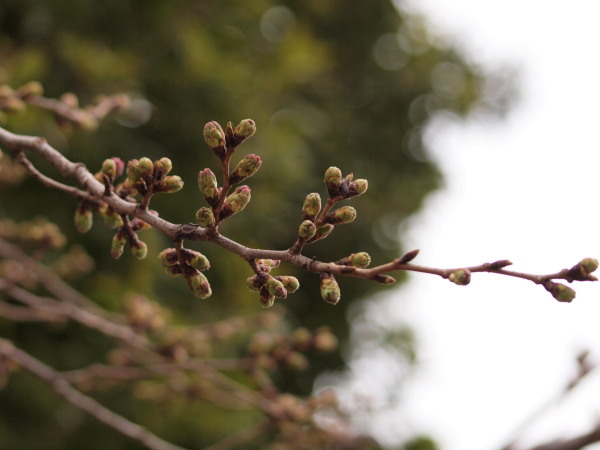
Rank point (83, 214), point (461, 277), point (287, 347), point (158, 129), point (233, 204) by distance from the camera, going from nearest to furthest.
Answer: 1. point (461, 277)
2. point (233, 204)
3. point (83, 214)
4. point (287, 347)
5. point (158, 129)

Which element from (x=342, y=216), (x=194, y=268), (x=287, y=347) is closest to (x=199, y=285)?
(x=194, y=268)

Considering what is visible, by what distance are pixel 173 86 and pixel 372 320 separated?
15.5ft

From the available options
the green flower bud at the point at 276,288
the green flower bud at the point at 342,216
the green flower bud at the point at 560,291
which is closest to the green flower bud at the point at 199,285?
the green flower bud at the point at 276,288

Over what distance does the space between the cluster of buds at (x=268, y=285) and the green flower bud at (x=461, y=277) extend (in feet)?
0.71

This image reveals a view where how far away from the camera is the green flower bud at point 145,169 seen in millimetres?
903

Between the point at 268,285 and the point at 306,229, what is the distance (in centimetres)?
10

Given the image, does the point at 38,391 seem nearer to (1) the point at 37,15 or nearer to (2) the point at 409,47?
(1) the point at 37,15

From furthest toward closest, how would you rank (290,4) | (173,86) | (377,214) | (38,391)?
(377,214)
(290,4)
(173,86)
(38,391)

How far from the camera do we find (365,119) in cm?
823

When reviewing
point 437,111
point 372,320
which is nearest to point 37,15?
point 372,320

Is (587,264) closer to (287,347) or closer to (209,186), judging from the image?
(209,186)

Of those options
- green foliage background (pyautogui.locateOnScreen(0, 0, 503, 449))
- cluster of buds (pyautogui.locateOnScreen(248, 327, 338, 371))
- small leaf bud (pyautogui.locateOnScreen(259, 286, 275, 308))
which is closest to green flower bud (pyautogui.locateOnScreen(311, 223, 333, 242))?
small leaf bud (pyautogui.locateOnScreen(259, 286, 275, 308))

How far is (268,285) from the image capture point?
33.7 inches

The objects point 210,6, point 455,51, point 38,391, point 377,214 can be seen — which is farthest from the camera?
point 455,51
